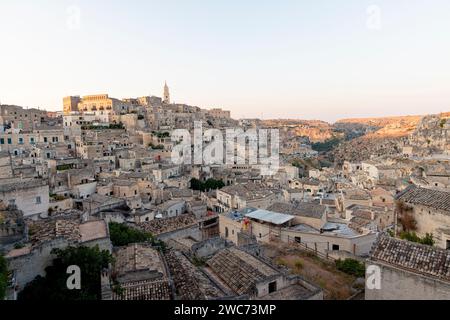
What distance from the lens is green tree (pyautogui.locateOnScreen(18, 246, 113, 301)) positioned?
1027cm

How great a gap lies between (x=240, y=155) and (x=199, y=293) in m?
48.1

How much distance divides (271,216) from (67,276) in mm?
12970

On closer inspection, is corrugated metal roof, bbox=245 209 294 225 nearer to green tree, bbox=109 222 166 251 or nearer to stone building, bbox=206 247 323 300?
stone building, bbox=206 247 323 300

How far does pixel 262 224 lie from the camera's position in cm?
2069

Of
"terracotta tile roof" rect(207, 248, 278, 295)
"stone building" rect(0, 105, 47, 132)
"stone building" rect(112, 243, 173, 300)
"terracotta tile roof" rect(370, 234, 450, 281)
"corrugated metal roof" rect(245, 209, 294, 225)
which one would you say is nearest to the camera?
"terracotta tile roof" rect(370, 234, 450, 281)

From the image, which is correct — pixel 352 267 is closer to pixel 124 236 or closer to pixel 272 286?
pixel 272 286

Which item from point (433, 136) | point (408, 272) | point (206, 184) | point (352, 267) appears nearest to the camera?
point (408, 272)

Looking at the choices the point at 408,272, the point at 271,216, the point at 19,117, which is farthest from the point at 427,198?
the point at 19,117

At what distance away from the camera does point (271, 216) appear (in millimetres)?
20906

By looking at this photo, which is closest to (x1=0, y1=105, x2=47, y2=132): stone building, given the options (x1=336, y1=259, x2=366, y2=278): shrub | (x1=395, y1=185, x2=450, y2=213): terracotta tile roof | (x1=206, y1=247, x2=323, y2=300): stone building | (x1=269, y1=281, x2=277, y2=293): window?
(x1=206, y1=247, x2=323, y2=300): stone building

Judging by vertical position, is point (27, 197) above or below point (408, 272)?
above

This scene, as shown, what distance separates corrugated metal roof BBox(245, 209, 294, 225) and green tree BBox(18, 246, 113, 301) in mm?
10769

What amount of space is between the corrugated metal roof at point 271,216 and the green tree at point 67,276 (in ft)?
35.3

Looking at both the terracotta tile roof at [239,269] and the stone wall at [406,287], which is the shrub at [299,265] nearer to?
the terracotta tile roof at [239,269]
